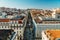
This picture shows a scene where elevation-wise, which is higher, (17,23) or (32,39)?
(17,23)

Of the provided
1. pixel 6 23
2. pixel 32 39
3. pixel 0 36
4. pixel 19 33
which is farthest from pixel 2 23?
pixel 0 36

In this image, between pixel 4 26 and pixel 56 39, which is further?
pixel 4 26

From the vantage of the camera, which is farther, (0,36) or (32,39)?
(32,39)

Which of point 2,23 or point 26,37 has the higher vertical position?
point 2,23

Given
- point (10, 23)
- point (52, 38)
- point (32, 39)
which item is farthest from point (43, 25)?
Result: point (52, 38)

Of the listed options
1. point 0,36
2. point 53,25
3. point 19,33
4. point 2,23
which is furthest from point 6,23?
point 0,36

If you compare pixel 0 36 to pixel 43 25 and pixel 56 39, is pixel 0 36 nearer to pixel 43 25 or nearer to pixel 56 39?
pixel 56 39

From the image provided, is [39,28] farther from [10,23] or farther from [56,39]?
[56,39]

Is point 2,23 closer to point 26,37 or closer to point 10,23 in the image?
point 10,23
